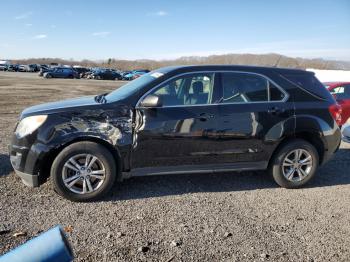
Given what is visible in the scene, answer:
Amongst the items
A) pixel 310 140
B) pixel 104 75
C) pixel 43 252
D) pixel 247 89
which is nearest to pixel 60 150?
pixel 247 89

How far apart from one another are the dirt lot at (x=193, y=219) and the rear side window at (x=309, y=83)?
1.47m

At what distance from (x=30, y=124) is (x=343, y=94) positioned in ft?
28.5

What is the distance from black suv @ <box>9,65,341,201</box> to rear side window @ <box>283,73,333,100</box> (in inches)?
0.7

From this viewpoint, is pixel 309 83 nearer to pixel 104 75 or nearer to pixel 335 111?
pixel 335 111

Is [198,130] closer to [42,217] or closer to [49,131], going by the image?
[49,131]

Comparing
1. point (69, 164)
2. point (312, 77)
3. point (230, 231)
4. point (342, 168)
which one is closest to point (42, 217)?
point (69, 164)

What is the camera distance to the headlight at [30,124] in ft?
14.0

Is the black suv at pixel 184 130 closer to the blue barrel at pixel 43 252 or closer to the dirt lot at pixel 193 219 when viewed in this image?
the dirt lot at pixel 193 219

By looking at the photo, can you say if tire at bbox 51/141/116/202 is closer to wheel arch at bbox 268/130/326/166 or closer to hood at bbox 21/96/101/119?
hood at bbox 21/96/101/119

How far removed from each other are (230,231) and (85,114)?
2.29 meters

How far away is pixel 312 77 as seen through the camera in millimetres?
5324

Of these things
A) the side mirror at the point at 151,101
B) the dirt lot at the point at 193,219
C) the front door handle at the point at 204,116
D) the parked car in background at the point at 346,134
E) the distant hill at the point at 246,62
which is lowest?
the dirt lot at the point at 193,219

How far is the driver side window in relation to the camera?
4.65 metres

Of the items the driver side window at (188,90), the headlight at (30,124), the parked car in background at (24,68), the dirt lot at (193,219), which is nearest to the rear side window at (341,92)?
the dirt lot at (193,219)
